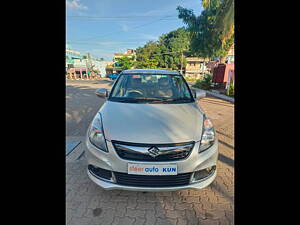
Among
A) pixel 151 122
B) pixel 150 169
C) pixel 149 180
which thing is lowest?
pixel 149 180

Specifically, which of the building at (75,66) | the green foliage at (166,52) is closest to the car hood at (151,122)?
the green foliage at (166,52)

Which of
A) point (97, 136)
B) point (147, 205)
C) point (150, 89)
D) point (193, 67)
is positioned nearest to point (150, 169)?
point (147, 205)

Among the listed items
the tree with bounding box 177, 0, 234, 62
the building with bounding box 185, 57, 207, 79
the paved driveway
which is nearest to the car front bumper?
the paved driveway

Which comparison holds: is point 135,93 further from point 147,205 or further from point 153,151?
point 147,205

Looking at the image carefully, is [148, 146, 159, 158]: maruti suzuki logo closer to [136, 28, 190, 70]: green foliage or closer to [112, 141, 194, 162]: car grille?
[112, 141, 194, 162]: car grille

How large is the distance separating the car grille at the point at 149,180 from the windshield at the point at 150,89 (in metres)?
1.22

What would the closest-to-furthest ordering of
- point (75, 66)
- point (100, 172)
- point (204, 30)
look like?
point (100, 172) → point (204, 30) → point (75, 66)

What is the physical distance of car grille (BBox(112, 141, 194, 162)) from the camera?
159 centimetres

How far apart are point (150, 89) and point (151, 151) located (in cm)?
151

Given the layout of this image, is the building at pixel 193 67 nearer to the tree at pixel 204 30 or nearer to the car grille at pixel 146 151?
the tree at pixel 204 30

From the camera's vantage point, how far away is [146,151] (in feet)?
5.21

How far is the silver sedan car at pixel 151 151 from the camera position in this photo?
158 cm
